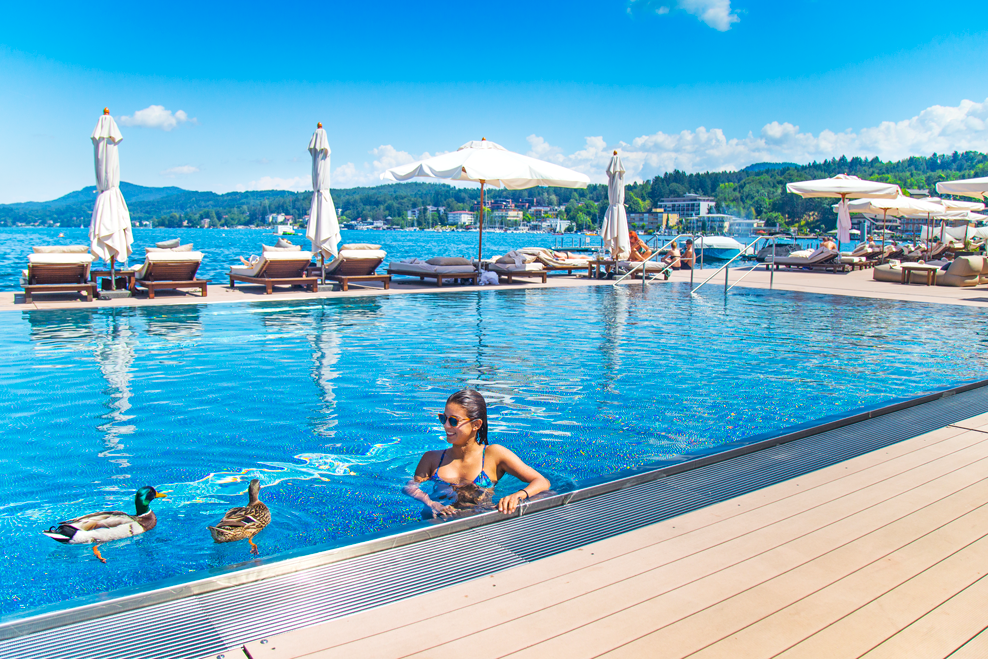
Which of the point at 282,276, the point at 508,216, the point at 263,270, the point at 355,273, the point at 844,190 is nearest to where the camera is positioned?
the point at 263,270

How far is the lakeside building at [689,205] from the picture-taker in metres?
116

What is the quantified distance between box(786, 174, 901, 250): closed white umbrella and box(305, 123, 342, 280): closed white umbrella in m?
13.1

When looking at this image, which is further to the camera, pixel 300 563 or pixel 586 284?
pixel 586 284

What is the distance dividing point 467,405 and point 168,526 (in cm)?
175

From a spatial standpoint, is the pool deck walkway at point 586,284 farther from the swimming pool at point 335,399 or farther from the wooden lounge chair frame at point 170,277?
the swimming pool at point 335,399

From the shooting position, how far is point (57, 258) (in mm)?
10297

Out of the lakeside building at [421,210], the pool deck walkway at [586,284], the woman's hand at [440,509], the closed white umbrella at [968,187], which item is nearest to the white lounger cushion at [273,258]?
the pool deck walkway at [586,284]

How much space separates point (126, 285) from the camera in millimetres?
11805

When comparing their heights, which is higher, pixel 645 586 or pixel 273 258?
pixel 273 258

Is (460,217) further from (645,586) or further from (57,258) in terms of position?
(645,586)

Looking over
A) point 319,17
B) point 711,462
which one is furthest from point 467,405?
point 319,17

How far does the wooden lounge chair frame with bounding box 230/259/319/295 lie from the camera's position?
40.6 ft

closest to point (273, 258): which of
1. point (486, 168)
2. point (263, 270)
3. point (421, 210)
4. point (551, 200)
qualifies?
point (263, 270)

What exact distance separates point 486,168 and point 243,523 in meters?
11.9
